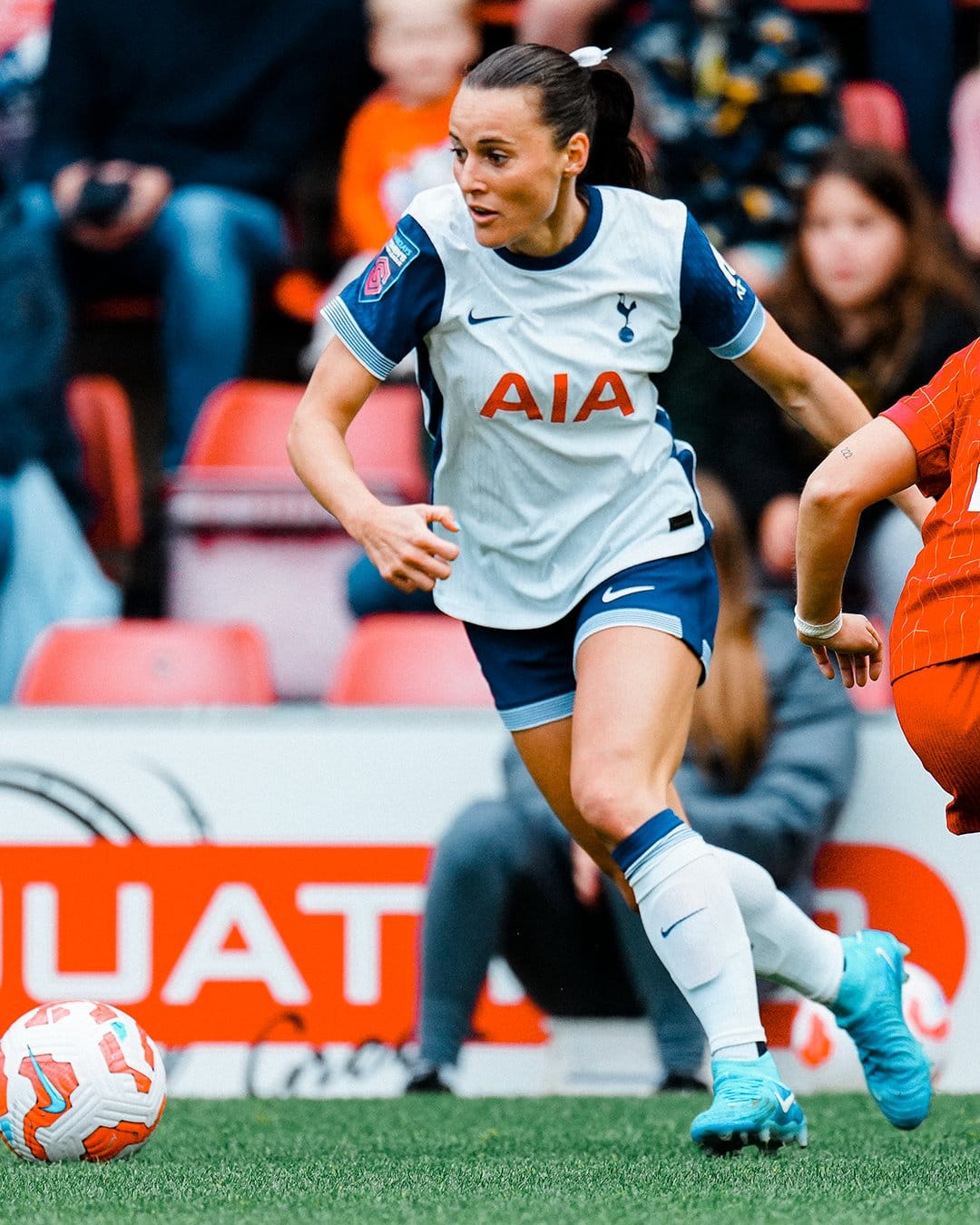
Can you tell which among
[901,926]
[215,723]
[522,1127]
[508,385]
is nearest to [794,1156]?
[522,1127]

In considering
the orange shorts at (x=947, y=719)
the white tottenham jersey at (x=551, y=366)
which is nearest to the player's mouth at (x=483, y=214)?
the white tottenham jersey at (x=551, y=366)

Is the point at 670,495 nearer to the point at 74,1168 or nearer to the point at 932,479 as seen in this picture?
the point at 932,479

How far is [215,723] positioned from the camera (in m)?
4.95

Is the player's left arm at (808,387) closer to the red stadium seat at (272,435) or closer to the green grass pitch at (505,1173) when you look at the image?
the green grass pitch at (505,1173)

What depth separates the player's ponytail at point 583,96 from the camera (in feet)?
10.3

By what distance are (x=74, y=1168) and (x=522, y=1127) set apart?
1.04 meters

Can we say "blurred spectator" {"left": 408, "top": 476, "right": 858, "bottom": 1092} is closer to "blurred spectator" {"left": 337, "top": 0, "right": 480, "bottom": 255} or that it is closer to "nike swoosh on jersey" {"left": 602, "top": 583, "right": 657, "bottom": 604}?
"nike swoosh on jersey" {"left": 602, "top": 583, "right": 657, "bottom": 604}

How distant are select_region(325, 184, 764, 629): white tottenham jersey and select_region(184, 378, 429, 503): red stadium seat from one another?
2.94 m

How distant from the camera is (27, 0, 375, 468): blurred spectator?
6.55m

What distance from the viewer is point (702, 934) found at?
3.05 metres

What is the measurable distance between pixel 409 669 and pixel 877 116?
112 inches

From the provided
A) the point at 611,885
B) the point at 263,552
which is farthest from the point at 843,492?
the point at 263,552

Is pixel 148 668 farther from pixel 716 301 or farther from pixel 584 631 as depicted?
pixel 716 301

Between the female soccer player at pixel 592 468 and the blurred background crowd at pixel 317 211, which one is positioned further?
the blurred background crowd at pixel 317 211
